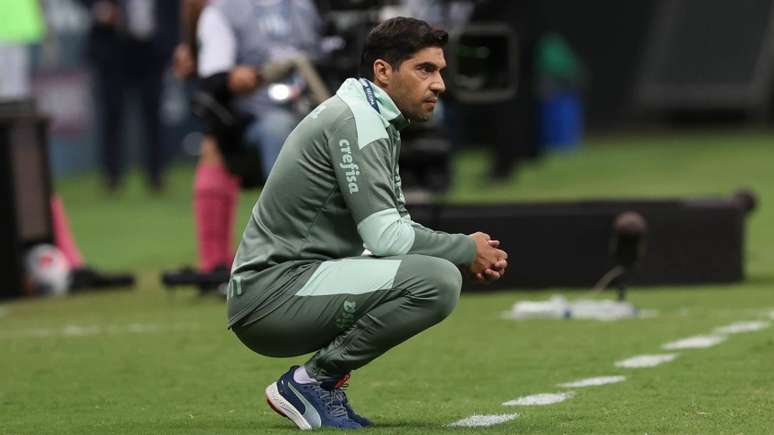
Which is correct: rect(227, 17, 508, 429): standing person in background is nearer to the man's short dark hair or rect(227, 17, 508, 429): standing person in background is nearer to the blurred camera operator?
the man's short dark hair

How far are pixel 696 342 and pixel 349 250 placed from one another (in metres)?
2.61

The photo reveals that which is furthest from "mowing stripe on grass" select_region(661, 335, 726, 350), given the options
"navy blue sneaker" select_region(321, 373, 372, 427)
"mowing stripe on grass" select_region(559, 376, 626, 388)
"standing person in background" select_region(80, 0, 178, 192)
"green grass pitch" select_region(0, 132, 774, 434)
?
"standing person in background" select_region(80, 0, 178, 192)

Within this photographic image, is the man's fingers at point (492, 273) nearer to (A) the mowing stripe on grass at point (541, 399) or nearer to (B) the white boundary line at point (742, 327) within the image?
(A) the mowing stripe on grass at point (541, 399)

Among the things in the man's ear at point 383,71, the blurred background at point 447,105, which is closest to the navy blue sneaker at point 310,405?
the man's ear at point 383,71

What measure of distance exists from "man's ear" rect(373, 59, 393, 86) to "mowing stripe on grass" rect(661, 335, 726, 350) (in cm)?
262

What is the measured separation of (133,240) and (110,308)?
4.00 meters

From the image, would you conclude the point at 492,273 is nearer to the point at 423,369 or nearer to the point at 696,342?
the point at 423,369

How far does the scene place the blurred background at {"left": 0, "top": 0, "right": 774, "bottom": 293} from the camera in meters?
10.6

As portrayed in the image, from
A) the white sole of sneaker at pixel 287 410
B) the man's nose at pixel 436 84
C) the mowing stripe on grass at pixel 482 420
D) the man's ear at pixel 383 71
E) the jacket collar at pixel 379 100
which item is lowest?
the mowing stripe on grass at pixel 482 420

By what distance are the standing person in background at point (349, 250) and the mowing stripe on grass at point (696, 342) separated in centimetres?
238

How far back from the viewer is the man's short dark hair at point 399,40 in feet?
18.8

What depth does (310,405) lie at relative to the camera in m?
5.82

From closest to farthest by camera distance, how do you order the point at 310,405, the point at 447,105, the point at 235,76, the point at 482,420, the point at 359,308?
the point at 359,308, the point at 310,405, the point at 482,420, the point at 235,76, the point at 447,105

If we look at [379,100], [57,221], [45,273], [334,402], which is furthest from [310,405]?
[57,221]
